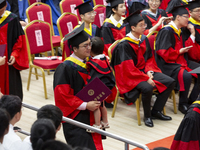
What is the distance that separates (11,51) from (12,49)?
0.03 m

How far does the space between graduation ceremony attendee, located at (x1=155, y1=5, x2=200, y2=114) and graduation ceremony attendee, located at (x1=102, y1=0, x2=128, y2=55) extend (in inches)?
31.0

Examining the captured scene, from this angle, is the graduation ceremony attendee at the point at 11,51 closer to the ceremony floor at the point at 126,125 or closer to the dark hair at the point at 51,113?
the ceremony floor at the point at 126,125

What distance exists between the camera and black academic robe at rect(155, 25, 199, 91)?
498cm

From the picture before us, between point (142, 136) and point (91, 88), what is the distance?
1.54 m

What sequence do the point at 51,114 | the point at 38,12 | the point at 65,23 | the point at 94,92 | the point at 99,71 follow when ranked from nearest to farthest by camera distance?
the point at 51,114
the point at 94,92
the point at 99,71
the point at 65,23
the point at 38,12

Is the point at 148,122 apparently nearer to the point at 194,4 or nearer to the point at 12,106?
the point at 194,4

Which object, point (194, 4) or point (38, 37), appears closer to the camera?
point (194, 4)

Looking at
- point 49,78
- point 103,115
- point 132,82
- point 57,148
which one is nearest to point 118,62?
point 132,82

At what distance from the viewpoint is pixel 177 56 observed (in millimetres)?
5090

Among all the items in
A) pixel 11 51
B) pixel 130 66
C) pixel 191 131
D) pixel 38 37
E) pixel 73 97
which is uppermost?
pixel 11 51

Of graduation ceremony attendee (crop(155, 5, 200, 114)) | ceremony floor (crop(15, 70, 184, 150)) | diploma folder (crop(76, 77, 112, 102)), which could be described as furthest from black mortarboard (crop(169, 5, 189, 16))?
diploma folder (crop(76, 77, 112, 102))

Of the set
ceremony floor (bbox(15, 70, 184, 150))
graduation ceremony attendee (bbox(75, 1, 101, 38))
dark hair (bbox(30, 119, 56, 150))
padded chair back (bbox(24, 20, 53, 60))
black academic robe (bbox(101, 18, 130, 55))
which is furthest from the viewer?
black academic robe (bbox(101, 18, 130, 55))

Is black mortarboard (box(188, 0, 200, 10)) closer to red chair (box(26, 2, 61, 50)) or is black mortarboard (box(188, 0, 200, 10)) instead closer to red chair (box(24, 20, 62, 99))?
red chair (box(24, 20, 62, 99))

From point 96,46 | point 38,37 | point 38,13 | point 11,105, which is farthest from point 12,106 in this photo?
point 38,13
